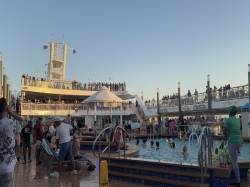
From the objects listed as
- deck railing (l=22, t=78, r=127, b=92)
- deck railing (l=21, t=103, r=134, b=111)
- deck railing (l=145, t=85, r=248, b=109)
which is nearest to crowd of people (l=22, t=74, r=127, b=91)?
deck railing (l=22, t=78, r=127, b=92)

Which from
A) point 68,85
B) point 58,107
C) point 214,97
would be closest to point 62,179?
point 214,97

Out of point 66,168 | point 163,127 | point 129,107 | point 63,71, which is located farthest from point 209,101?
point 63,71

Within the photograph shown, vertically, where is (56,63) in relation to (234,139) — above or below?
above

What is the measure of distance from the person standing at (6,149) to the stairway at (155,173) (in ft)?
11.6

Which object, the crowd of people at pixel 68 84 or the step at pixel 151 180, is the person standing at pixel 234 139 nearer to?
the step at pixel 151 180

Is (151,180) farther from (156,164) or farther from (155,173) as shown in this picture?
(156,164)

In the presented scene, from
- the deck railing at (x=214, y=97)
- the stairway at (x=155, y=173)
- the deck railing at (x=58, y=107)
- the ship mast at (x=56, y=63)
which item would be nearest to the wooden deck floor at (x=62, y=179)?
the stairway at (x=155, y=173)

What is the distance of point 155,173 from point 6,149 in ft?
12.7

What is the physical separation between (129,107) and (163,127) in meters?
10.4

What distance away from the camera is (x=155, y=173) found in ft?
20.4

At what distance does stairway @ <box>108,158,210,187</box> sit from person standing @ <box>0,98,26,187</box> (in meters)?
3.52

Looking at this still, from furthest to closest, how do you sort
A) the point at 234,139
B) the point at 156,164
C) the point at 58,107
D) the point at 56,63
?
the point at 56,63 < the point at 58,107 < the point at 156,164 < the point at 234,139

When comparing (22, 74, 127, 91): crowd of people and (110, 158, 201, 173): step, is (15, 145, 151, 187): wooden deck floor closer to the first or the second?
(110, 158, 201, 173): step

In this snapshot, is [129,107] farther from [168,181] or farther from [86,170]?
[168,181]
